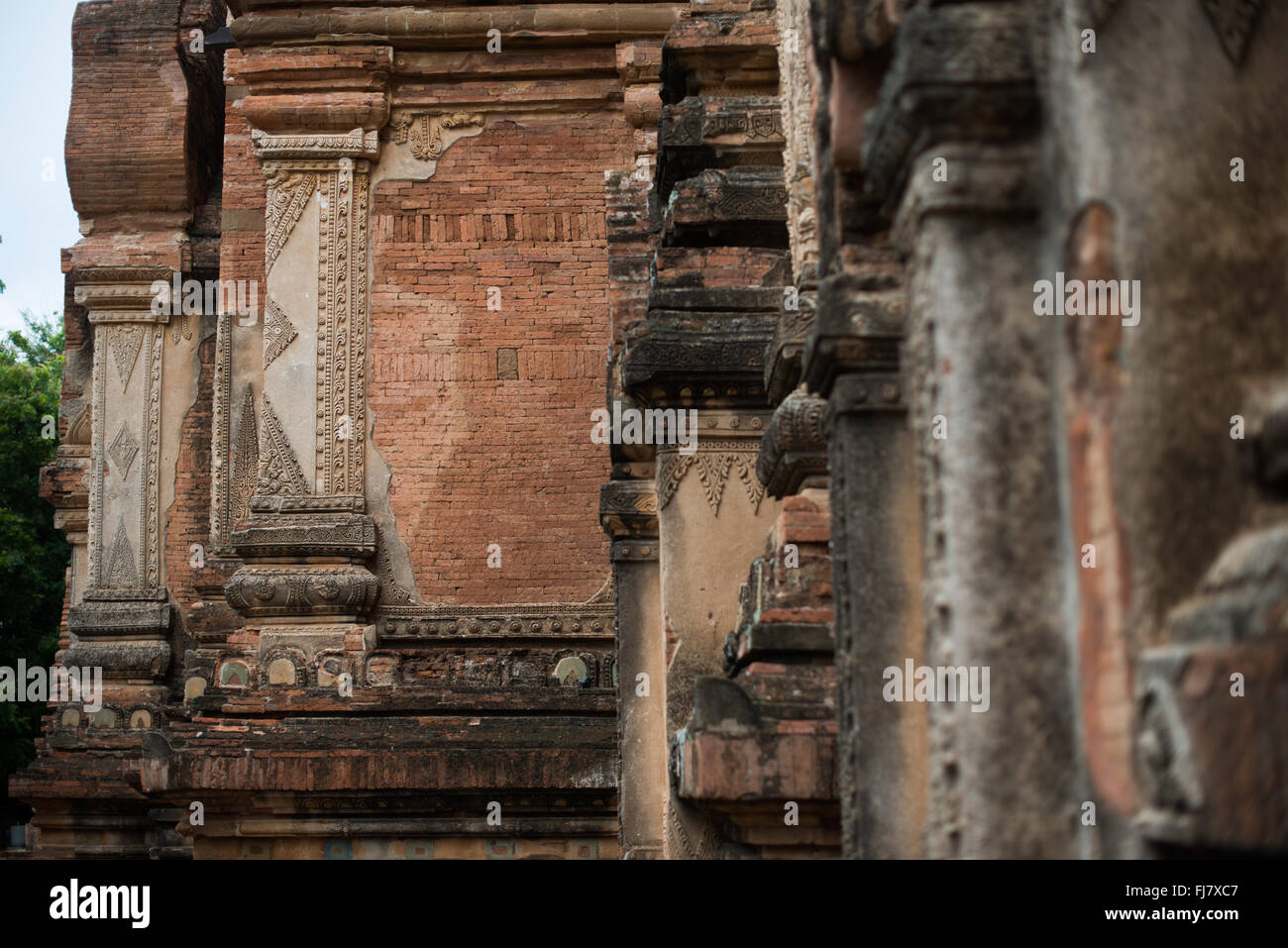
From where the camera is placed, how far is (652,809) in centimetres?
809

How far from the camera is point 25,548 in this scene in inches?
1074

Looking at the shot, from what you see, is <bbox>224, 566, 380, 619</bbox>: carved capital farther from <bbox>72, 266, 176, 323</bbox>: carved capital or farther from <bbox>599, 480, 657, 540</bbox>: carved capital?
<bbox>72, 266, 176, 323</bbox>: carved capital

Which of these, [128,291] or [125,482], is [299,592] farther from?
[128,291]

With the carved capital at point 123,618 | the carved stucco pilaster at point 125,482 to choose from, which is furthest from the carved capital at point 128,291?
the carved capital at point 123,618

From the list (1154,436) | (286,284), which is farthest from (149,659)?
(1154,436)

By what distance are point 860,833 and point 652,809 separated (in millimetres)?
4957

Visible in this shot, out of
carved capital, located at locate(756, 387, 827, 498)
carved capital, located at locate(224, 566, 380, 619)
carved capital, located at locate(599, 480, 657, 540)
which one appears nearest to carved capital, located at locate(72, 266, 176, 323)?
carved capital, located at locate(224, 566, 380, 619)

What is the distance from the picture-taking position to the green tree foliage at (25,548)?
26219mm

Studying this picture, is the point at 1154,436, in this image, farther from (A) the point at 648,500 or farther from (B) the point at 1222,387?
(A) the point at 648,500

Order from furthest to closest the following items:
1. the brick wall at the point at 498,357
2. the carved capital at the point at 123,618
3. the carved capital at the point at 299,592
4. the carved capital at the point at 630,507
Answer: the carved capital at the point at 123,618 → the brick wall at the point at 498,357 → the carved capital at the point at 299,592 → the carved capital at the point at 630,507

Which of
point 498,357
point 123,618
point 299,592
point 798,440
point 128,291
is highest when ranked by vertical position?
point 128,291

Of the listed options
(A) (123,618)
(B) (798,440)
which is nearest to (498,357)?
(A) (123,618)

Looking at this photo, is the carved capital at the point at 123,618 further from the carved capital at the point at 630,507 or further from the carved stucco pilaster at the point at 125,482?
the carved capital at the point at 630,507

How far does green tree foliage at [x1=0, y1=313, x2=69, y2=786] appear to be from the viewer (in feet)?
86.0
